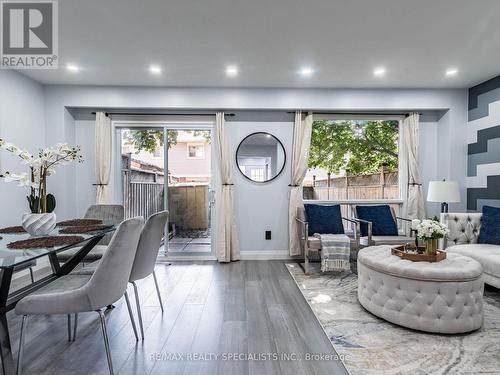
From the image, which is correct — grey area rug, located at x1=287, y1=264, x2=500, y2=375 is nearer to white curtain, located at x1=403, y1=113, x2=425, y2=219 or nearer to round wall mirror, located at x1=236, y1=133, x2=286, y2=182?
white curtain, located at x1=403, y1=113, x2=425, y2=219

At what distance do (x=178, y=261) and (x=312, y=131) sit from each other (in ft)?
9.66

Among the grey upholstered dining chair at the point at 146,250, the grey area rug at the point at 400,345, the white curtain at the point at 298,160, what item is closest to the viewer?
the grey area rug at the point at 400,345

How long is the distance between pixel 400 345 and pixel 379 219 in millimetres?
2270

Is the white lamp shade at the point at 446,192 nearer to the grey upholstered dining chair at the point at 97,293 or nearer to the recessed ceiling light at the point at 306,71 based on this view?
the recessed ceiling light at the point at 306,71

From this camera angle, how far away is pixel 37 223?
205 centimetres

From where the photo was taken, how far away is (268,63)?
3328 millimetres

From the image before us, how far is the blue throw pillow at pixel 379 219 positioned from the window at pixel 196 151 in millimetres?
2538

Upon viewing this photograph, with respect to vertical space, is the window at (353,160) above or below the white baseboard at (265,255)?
above

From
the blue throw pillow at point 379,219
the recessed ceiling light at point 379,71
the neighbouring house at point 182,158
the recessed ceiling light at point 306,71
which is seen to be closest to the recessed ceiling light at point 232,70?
the recessed ceiling light at point 306,71

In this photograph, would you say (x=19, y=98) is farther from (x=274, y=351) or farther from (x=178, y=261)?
(x=274, y=351)

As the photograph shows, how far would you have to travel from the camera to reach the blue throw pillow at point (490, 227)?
321cm

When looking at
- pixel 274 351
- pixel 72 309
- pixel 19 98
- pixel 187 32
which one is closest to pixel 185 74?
pixel 187 32

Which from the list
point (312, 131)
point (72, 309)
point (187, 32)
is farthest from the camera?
point (312, 131)

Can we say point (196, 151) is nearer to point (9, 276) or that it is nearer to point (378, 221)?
point (378, 221)
